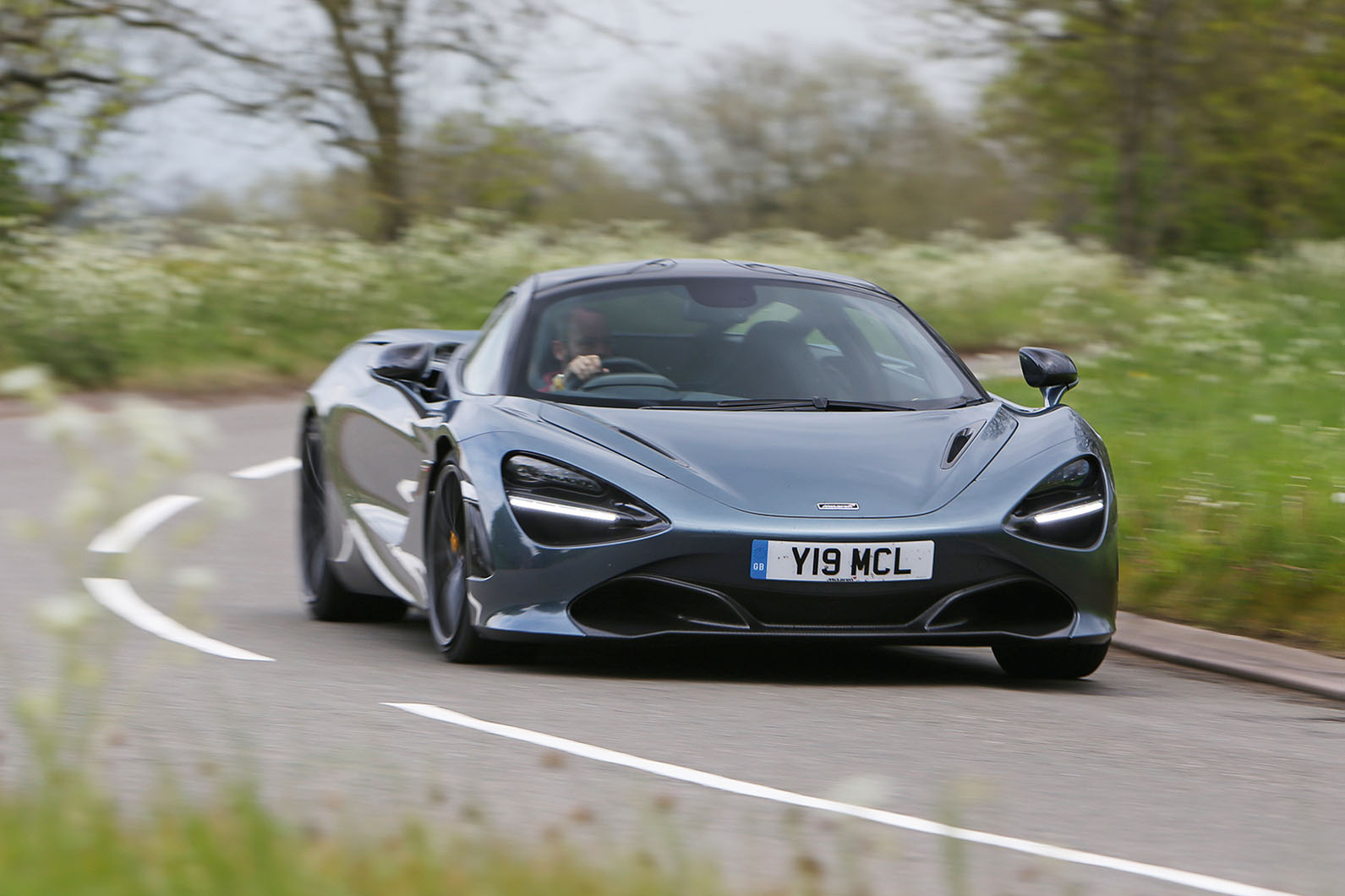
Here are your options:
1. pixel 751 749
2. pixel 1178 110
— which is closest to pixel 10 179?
pixel 1178 110

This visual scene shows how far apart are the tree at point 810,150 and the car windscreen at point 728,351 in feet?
144

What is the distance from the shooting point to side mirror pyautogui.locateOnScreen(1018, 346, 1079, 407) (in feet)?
23.3

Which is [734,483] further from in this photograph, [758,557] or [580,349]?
[580,349]

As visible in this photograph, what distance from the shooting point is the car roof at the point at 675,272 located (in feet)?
24.5

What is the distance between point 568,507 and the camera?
237 inches

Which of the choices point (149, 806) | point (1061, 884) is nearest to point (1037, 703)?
point (1061, 884)

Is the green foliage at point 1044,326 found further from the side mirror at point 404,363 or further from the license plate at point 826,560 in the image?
the side mirror at point 404,363

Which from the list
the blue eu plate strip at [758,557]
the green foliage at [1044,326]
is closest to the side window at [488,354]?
the blue eu plate strip at [758,557]

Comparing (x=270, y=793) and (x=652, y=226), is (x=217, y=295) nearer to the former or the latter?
(x=652, y=226)

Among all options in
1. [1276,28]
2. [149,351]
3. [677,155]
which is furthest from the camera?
[677,155]

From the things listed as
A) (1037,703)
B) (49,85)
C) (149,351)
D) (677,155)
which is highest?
(1037,703)

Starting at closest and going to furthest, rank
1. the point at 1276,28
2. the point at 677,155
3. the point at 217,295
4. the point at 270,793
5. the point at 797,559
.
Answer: the point at 270,793
the point at 797,559
the point at 217,295
the point at 1276,28
the point at 677,155

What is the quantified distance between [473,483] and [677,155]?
47.9 meters

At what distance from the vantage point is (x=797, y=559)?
5902 mm
